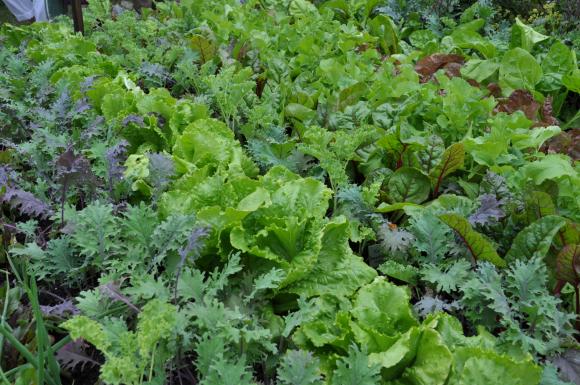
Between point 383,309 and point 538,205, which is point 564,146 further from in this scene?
point 383,309

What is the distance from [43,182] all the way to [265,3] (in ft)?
12.2

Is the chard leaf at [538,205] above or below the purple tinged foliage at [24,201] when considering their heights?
above

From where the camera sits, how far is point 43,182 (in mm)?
2316

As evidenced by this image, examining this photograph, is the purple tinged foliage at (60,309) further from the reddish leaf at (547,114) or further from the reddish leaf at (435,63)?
the reddish leaf at (435,63)

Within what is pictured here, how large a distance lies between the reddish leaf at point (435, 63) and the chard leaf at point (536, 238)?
1.79m

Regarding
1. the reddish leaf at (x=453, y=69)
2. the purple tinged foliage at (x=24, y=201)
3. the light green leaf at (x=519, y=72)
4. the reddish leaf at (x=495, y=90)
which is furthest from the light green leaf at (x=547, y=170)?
the purple tinged foliage at (x=24, y=201)

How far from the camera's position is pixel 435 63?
11.8 feet

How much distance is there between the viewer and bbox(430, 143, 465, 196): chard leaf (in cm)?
235

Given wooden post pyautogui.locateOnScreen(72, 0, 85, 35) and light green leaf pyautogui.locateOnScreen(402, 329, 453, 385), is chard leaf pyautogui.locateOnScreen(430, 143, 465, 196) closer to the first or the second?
light green leaf pyautogui.locateOnScreen(402, 329, 453, 385)

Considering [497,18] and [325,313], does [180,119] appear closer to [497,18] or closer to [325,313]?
[325,313]

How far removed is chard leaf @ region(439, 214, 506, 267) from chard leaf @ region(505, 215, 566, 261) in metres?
0.06

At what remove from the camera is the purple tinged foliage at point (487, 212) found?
1.99 meters

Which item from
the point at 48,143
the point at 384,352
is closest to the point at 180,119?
the point at 48,143

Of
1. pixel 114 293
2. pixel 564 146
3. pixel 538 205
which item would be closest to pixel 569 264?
pixel 538 205
